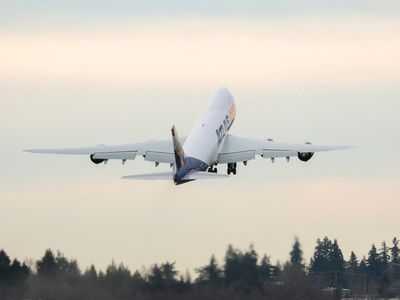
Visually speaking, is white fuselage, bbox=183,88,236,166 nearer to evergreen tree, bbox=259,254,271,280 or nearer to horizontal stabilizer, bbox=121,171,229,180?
horizontal stabilizer, bbox=121,171,229,180

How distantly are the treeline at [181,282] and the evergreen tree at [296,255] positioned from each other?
0.16 meters

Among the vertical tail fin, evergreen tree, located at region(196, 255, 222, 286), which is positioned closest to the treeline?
evergreen tree, located at region(196, 255, 222, 286)

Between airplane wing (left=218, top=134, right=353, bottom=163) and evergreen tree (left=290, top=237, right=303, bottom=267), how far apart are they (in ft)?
85.2

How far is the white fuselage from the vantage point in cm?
14099

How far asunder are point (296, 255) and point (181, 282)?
1578 centimetres

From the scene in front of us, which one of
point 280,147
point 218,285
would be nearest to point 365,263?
point 280,147

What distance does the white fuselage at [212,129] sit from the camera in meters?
141

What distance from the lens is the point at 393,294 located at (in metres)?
110

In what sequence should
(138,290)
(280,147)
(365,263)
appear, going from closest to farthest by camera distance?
1. (138,290)
2. (365,263)
3. (280,147)

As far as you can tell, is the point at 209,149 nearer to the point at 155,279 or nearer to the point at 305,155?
the point at 305,155

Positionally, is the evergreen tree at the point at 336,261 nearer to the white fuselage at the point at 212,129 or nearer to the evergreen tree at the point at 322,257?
the evergreen tree at the point at 322,257

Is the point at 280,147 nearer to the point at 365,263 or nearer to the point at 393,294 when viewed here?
the point at 365,263

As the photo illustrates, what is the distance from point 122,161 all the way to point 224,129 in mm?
11671

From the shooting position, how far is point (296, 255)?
118500 millimetres
